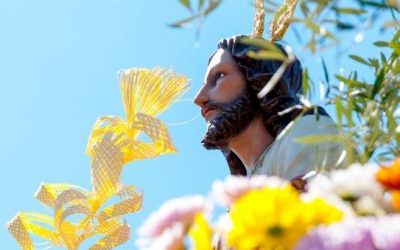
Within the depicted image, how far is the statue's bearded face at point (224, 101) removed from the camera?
6.29ft

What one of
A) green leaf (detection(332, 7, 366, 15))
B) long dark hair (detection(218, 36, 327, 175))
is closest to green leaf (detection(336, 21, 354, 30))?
green leaf (detection(332, 7, 366, 15))

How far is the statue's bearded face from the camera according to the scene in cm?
192

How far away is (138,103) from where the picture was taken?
2.51 meters

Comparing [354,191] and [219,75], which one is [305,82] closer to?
[354,191]

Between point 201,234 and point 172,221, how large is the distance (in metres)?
0.04

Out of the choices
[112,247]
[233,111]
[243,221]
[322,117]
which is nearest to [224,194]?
[243,221]

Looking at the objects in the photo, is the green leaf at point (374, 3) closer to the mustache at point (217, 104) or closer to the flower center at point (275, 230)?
the flower center at point (275, 230)

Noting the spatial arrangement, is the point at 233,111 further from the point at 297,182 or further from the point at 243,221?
the point at 243,221

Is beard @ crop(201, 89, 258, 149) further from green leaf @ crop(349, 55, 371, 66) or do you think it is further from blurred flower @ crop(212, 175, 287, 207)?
blurred flower @ crop(212, 175, 287, 207)

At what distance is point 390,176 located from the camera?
42cm

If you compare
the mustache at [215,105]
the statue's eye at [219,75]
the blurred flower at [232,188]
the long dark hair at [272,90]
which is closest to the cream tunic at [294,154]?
the long dark hair at [272,90]

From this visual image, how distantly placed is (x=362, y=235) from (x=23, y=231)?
2170 millimetres

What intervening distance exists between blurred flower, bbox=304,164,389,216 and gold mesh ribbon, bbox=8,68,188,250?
1914mm

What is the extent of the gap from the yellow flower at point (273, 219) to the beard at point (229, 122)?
1.51m
